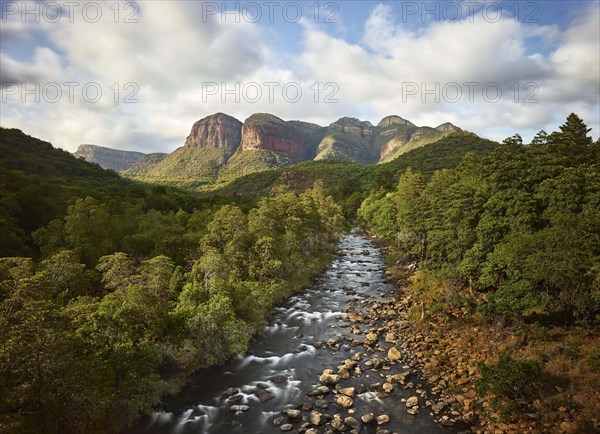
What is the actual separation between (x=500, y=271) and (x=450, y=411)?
45.9 feet

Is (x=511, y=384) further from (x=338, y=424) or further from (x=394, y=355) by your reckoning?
(x=338, y=424)

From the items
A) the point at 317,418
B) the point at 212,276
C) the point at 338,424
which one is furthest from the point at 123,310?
the point at 338,424

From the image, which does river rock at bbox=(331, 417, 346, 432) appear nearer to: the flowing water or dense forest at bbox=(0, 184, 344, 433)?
the flowing water

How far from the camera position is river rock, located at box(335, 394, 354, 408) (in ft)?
68.0

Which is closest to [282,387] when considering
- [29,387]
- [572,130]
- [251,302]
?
[251,302]

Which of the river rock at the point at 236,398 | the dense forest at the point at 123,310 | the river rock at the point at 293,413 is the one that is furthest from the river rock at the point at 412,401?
the dense forest at the point at 123,310

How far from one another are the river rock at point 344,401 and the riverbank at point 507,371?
501 cm

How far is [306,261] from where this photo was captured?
5216cm

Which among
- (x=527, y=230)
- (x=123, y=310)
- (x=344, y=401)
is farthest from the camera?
(x=527, y=230)

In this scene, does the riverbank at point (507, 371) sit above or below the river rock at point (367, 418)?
above

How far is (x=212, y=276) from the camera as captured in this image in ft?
104

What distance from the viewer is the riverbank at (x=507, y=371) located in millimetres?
18234

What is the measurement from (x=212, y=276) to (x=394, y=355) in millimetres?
17761

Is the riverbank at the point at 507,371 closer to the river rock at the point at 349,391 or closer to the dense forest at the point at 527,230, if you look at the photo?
the dense forest at the point at 527,230
